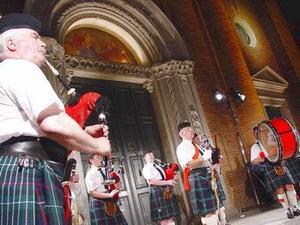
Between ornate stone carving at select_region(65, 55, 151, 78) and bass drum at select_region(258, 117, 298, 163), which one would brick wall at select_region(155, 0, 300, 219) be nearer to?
ornate stone carving at select_region(65, 55, 151, 78)

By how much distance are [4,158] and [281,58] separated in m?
14.3

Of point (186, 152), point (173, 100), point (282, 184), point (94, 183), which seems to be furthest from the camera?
point (173, 100)

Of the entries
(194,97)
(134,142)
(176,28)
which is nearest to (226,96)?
(194,97)

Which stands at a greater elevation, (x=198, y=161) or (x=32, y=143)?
(x=198, y=161)

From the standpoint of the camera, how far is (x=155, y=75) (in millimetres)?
9211

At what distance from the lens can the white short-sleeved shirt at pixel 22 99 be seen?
1377 mm

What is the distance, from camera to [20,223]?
133cm

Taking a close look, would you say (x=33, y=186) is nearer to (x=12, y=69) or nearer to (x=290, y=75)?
(x=12, y=69)

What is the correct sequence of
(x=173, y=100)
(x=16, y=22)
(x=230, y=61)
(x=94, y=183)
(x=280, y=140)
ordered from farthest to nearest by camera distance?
(x=230, y=61), (x=173, y=100), (x=280, y=140), (x=94, y=183), (x=16, y=22)

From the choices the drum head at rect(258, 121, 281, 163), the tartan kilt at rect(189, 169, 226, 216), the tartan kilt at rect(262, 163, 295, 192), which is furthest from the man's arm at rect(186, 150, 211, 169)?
the tartan kilt at rect(262, 163, 295, 192)

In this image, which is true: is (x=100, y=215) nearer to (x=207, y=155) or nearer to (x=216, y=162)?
(x=207, y=155)

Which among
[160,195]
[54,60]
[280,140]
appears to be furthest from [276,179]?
[54,60]

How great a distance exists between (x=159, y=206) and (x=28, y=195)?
557cm

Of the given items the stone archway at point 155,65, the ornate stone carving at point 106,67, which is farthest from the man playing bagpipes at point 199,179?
the ornate stone carving at point 106,67
